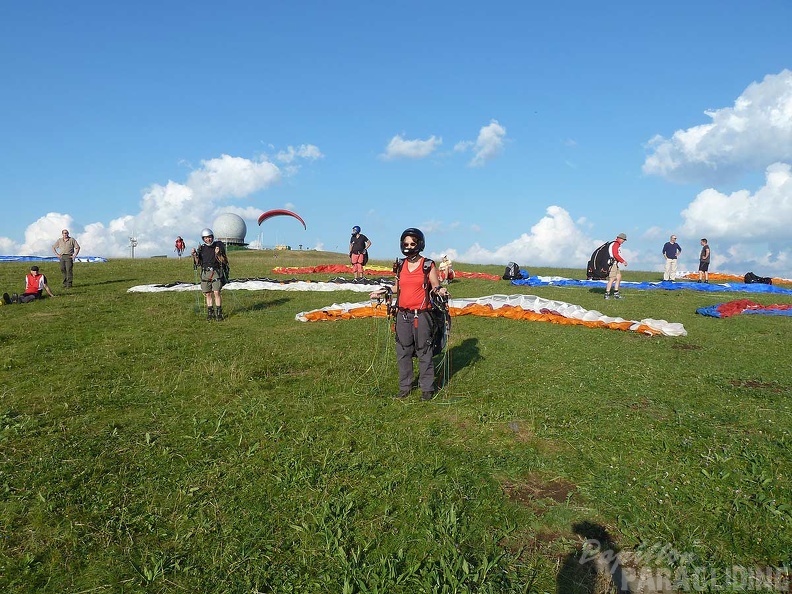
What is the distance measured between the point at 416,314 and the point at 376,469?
3373 millimetres

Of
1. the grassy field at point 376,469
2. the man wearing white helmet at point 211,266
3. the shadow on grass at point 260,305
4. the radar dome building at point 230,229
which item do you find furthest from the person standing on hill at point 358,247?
the radar dome building at point 230,229

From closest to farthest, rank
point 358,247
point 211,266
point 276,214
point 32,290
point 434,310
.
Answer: point 434,310
point 211,266
point 32,290
point 358,247
point 276,214

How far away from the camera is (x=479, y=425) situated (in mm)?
7586

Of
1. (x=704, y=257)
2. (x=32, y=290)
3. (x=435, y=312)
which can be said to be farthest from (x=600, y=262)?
(x=32, y=290)

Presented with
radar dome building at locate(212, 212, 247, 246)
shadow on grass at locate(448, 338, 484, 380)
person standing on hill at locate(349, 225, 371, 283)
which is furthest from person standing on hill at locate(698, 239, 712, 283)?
radar dome building at locate(212, 212, 247, 246)

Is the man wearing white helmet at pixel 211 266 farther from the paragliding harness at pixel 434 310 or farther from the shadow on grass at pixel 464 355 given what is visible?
the paragliding harness at pixel 434 310

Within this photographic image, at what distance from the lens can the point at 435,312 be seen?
30.4 feet

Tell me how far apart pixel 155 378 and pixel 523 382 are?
7.13 meters

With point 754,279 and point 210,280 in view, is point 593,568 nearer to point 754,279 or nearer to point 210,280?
point 210,280

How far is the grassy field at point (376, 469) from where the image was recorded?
4535 mm

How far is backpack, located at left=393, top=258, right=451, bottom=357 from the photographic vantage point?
907 cm

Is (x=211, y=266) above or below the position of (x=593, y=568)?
above

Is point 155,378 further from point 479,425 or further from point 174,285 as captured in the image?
point 174,285

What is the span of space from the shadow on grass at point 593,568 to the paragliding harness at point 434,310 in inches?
184
